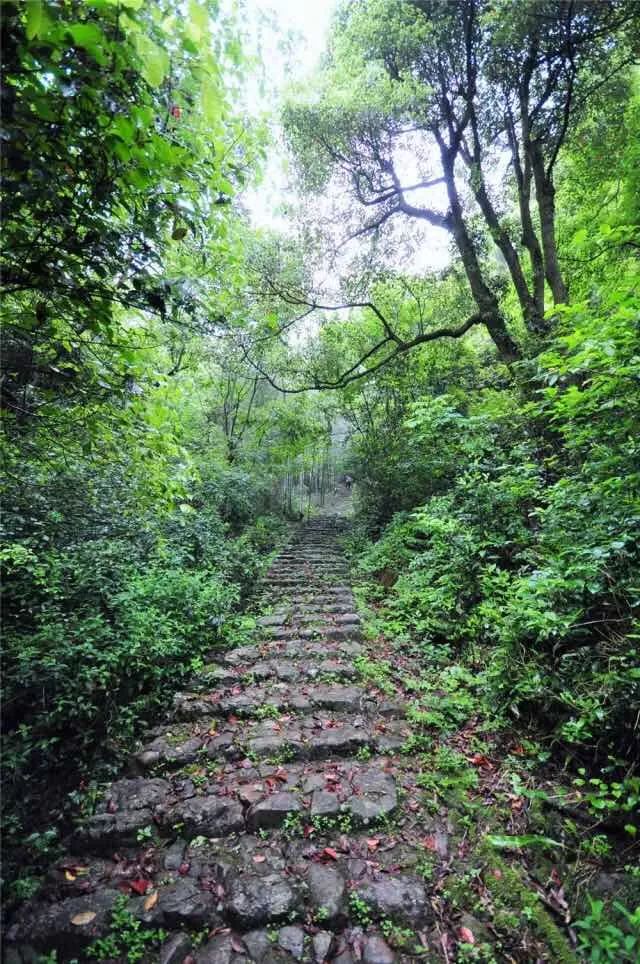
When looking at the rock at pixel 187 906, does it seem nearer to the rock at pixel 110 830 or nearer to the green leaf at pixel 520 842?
the rock at pixel 110 830

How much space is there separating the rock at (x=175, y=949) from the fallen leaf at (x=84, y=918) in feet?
1.15

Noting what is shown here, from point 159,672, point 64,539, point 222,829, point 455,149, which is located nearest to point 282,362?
point 455,149

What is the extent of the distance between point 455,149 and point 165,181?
6353 millimetres

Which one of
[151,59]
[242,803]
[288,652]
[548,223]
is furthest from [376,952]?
[548,223]

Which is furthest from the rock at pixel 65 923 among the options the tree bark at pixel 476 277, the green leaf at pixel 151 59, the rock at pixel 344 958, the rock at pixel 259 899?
the tree bark at pixel 476 277

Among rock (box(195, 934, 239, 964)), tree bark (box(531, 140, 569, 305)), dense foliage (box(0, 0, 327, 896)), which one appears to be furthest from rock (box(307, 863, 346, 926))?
tree bark (box(531, 140, 569, 305))

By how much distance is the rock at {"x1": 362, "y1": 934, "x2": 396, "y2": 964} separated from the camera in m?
1.59

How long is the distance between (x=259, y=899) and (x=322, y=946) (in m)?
0.32

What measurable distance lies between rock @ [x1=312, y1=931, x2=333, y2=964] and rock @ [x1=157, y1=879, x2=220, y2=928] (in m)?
0.44

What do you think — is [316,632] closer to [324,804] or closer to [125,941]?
[324,804]

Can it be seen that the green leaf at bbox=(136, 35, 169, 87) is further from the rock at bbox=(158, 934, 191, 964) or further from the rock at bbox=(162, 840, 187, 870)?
the rock at bbox=(162, 840, 187, 870)

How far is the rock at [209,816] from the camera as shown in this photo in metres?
2.17

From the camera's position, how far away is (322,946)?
163 cm

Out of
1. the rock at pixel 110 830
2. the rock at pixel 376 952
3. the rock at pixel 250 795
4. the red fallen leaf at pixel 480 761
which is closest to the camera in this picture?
the rock at pixel 376 952
